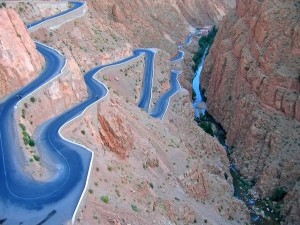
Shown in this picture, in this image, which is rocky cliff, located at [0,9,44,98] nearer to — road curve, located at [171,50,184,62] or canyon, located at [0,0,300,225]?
canyon, located at [0,0,300,225]

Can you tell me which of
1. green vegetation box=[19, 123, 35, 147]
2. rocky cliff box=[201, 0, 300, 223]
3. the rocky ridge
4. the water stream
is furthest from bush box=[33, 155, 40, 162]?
rocky cliff box=[201, 0, 300, 223]

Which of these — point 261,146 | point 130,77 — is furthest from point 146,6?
point 261,146

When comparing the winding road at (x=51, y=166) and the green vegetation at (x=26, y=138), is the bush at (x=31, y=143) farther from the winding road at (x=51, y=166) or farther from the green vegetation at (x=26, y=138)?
the winding road at (x=51, y=166)

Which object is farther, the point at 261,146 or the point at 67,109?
the point at 261,146

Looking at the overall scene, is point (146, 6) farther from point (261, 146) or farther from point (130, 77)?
point (261, 146)

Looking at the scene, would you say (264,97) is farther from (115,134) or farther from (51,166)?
(51,166)

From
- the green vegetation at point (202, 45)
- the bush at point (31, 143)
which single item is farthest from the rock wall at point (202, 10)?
the bush at point (31, 143)

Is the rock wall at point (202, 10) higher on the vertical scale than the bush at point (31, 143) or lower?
lower
